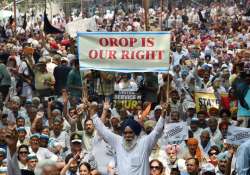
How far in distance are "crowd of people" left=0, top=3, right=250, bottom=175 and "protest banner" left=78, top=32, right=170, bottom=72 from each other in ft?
0.91

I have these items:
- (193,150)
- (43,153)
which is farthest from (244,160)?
(43,153)

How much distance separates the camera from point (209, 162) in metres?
10.9

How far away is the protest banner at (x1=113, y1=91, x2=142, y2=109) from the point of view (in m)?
14.9

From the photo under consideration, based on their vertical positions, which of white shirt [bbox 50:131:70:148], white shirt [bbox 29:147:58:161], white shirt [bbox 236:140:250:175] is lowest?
white shirt [bbox 50:131:70:148]

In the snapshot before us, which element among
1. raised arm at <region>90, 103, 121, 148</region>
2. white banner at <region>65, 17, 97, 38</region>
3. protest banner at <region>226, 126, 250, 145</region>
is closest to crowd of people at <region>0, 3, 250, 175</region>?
raised arm at <region>90, 103, 121, 148</region>

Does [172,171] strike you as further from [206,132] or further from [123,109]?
[123,109]

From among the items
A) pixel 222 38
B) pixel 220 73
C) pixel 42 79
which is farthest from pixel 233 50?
pixel 42 79

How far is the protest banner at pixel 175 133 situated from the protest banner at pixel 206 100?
2.91 m

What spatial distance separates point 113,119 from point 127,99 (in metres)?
3.50

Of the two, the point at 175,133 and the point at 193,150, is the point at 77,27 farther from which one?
the point at 193,150

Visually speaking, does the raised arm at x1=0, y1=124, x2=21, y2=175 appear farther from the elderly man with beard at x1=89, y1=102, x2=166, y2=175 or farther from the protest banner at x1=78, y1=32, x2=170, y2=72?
the protest banner at x1=78, y1=32, x2=170, y2=72

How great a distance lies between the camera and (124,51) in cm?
1128

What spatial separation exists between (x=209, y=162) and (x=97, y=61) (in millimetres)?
1780

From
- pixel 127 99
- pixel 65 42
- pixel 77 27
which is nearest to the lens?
pixel 127 99
